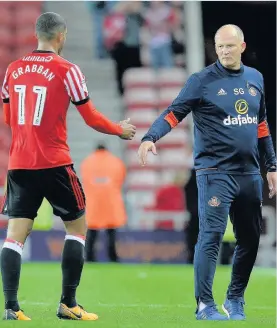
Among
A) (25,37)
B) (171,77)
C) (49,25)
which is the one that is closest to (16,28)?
(25,37)

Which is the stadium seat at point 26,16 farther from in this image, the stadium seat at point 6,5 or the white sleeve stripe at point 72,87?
the white sleeve stripe at point 72,87

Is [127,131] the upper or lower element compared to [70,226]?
upper

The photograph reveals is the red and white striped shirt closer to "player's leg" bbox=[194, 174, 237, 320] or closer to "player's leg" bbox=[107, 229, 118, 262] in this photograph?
"player's leg" bbox=[194, 174, 237, 320]

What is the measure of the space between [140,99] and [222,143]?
14.1m

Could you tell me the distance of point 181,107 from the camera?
711 cm

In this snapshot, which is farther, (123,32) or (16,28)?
(16,28)

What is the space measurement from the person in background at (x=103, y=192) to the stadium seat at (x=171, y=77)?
547 centimetres

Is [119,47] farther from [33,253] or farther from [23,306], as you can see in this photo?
[23,306]

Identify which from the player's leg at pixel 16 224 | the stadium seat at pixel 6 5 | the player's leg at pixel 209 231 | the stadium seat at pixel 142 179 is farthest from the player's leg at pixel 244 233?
the stadium seat at pixel 6 5

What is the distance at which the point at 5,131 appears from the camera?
20.4 meters

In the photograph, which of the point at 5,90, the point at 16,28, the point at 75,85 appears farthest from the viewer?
the point at 16,28

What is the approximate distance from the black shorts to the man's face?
127 centimetres

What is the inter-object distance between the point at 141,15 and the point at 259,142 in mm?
14017

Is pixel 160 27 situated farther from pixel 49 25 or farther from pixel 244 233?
pixel 49 25
